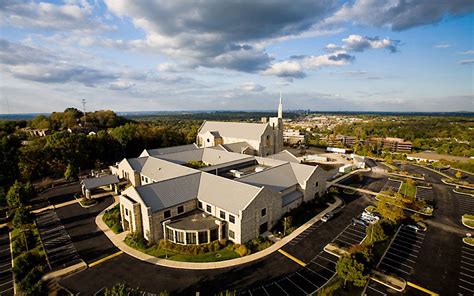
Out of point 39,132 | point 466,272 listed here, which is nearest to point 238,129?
point 466,272

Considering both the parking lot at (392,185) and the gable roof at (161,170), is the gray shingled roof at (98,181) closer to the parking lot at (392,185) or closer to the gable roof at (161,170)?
the gable roof at (161,170)

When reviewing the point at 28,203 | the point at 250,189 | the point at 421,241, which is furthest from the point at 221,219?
the point at 28,203

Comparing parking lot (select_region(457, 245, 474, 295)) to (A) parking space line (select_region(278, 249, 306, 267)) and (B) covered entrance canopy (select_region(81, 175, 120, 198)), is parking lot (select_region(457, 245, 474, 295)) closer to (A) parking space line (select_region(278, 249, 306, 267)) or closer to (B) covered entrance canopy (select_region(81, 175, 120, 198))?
(A) parking space line (select_region(278, 249, 306, 267))

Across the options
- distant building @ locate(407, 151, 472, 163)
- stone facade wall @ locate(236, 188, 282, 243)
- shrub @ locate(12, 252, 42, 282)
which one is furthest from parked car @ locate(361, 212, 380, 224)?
distant building @ locate(407, 151, 472, 163)

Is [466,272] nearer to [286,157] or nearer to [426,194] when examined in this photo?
A: [426,194]

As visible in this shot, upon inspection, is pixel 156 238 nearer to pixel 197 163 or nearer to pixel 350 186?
pixel 197 163
